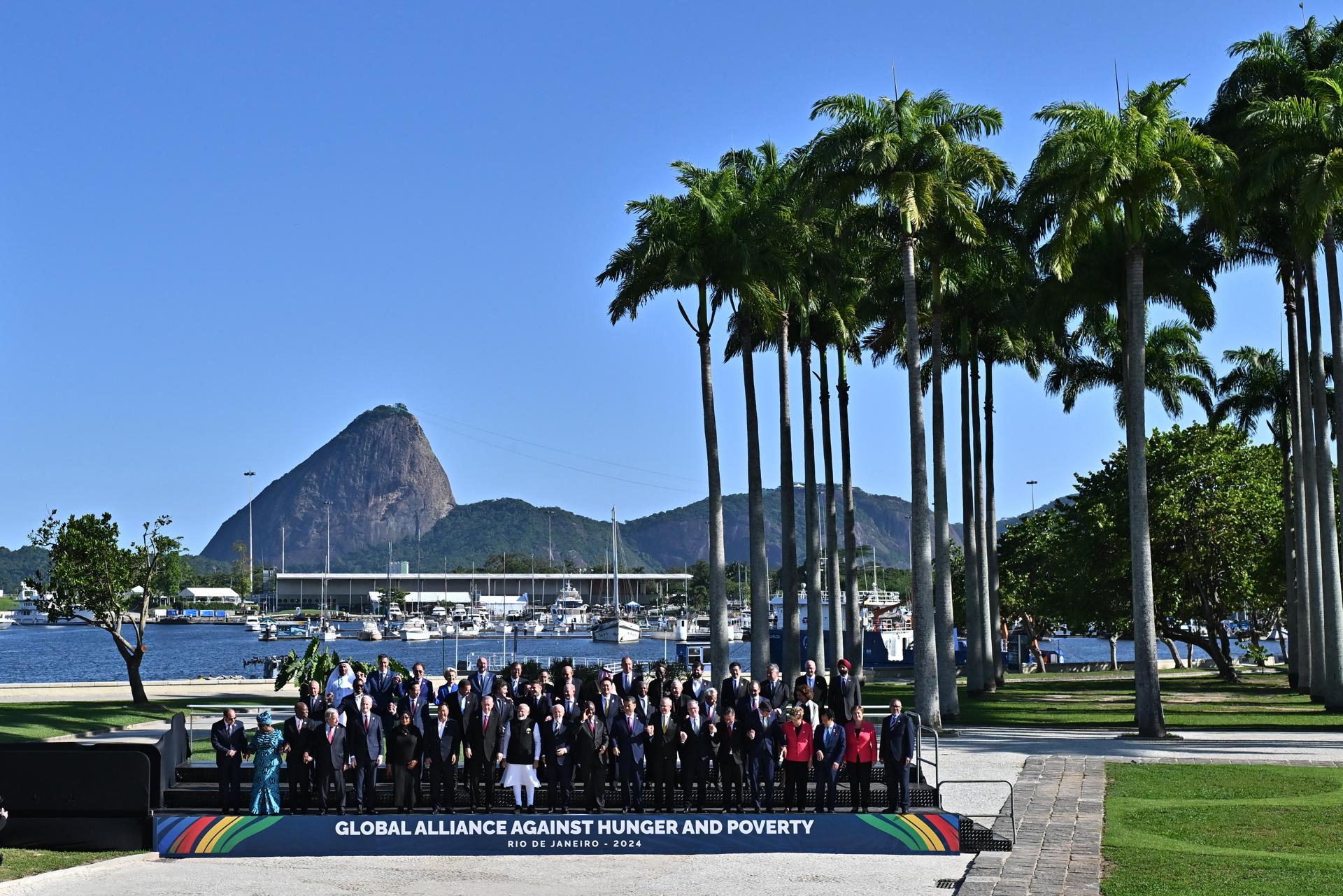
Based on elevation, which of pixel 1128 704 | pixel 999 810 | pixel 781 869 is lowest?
pixel 1128 704

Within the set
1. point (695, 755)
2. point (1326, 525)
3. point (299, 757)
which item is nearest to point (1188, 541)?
point (1326, 525)

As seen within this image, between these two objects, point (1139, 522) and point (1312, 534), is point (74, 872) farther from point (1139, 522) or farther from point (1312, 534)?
point (1312, 534)

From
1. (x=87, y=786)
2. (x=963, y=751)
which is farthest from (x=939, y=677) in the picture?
(x=87, y=786)

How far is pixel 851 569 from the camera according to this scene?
48.1m

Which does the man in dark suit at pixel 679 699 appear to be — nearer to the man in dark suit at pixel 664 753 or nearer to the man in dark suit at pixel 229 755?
the man in dark suit at pixel 664 753

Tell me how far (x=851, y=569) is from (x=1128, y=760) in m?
21.9

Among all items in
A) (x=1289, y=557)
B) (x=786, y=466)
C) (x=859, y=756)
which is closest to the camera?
(x=859, y=756)

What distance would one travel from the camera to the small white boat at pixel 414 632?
156375 millimetres

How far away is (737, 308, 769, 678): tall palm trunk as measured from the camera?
39125mm

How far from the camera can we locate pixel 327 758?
1980 cm

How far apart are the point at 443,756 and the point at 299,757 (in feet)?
6.57

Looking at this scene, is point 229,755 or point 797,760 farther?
point 229,755

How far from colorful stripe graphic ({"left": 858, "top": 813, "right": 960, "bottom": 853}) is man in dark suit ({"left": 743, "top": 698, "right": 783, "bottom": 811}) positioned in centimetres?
177

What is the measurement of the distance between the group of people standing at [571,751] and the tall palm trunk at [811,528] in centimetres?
2130
